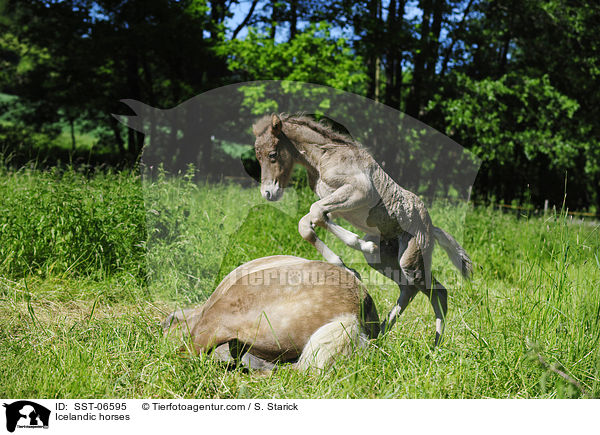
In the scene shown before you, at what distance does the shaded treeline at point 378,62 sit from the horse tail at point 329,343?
308 inches

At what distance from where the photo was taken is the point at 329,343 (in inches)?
101

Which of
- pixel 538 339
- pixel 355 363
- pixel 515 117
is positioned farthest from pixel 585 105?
pixel 355 363

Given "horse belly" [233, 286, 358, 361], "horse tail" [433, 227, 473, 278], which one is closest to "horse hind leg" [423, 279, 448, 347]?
"horse tail" [433, 227, 473, 278]

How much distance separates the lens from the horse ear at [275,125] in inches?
106

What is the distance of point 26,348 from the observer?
2.95m

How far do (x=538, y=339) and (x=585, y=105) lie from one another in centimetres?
1340

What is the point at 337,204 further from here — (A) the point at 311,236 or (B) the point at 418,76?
(B) the point at 418,76

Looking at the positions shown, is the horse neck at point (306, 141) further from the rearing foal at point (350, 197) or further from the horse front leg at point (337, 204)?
the horse front leg at point (337, 204)

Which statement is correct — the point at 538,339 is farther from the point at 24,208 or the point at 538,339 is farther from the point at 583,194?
the point at 583,194

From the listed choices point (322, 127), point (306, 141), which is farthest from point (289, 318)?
point (322, 127)

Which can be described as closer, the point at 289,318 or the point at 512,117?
the point at 289,318
